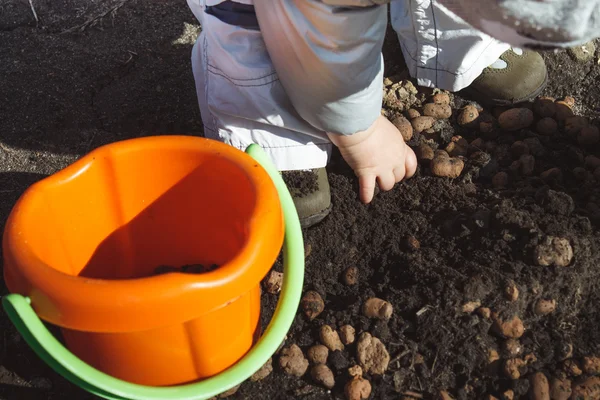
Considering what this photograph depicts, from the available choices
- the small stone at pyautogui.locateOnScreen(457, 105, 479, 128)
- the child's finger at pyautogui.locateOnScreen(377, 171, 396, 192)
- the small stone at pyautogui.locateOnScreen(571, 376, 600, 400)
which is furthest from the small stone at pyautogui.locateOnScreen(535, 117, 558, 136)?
the small stone at pyautogui.locateOnScreen(571, 376, 600, 400)

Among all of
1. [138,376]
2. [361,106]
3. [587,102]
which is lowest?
[587,102]

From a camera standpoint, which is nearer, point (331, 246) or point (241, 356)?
point (241, 356)

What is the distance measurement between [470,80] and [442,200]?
339 mm

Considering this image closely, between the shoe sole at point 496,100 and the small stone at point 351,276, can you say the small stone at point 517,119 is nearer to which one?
the shoe sole at point 496,100

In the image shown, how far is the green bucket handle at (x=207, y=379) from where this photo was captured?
2.71ft

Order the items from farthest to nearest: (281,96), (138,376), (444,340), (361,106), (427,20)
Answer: (427,20)
(281,96)
(361,106)
(444,340)
(138,376)

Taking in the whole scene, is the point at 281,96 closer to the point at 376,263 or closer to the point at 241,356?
the point at 376,263

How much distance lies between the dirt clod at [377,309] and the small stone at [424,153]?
0.37 metres

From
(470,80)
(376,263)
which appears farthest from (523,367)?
(470,80)

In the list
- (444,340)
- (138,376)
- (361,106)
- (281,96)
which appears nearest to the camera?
(138,376)

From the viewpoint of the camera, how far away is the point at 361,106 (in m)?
A: 1.18

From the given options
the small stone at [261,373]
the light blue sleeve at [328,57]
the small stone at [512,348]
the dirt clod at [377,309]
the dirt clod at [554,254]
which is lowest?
the small stone at [261,373]

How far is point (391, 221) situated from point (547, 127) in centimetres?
41

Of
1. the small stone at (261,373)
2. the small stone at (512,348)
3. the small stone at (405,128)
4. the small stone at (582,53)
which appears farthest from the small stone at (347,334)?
the small stone at (582,53)
